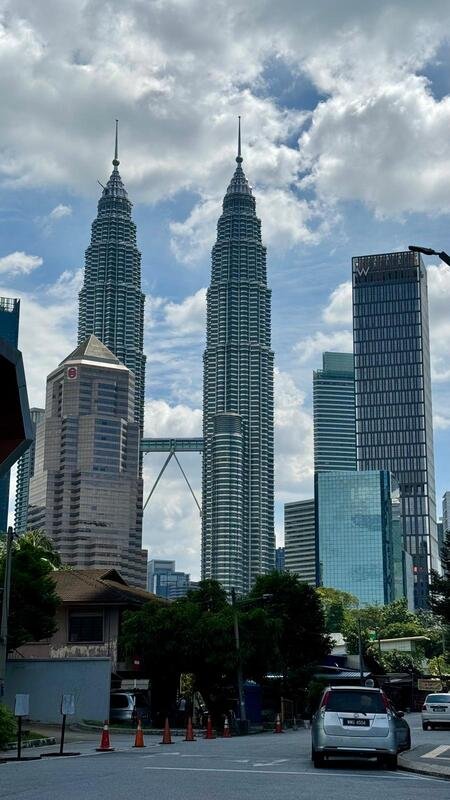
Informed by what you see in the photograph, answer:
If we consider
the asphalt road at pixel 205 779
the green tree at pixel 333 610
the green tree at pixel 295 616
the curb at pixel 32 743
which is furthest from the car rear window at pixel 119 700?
the green tree at pixel 333 610

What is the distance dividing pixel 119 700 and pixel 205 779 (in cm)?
3652

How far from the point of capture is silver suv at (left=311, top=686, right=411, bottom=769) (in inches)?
792

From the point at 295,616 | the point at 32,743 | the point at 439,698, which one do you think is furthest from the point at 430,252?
the point at 295,616

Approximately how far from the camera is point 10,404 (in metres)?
25.7

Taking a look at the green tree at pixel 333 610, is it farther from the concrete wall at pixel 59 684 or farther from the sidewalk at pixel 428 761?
the sidewalk at pixel 428 761

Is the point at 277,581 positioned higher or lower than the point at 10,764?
higher

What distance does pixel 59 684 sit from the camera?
47.6 m

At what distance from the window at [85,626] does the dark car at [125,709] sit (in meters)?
4.15

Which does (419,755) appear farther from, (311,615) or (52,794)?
(311,615)

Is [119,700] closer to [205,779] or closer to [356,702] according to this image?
[356,702]

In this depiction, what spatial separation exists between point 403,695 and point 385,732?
70.0 m

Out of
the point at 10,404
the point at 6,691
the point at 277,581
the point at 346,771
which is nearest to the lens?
the point at 346,771

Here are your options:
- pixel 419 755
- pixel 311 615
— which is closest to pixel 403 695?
pixel 311 615

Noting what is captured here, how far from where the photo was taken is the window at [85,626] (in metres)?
59.2
